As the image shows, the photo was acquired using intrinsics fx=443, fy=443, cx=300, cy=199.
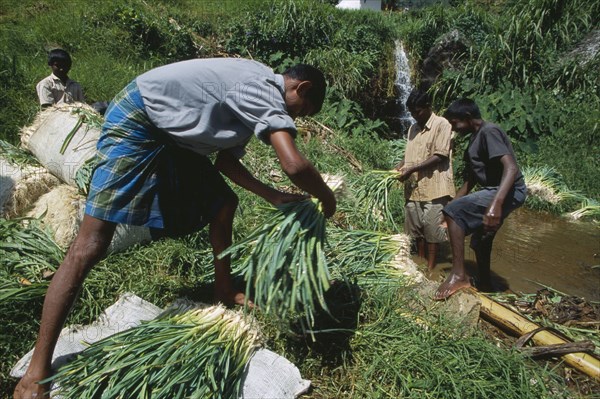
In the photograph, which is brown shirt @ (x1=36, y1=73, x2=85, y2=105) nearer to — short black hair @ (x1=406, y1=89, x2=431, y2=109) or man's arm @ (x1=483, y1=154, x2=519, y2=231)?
short black hair @ (x1=406, y1=89, x2=431, y2=109)

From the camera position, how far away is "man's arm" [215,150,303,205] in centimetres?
223

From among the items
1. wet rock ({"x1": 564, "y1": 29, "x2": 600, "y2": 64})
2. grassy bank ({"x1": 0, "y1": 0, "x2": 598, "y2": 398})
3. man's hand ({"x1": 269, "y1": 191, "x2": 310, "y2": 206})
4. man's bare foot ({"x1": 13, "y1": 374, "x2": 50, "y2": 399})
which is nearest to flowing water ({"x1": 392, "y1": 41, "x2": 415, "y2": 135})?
grassy bank ({"x1": 0, "y1": 0, "x2": 598, "y2": 398})

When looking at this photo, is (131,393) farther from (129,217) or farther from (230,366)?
(129,217)

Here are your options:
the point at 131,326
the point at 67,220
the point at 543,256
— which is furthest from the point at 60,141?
the point at 543,256

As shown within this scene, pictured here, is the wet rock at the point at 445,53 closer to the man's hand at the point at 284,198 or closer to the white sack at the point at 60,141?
the white sack at the point at 60,141

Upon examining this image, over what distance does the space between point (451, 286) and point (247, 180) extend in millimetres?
1664

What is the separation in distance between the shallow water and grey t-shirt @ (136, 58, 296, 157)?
282 centimetres

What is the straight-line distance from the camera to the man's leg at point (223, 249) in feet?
7.94

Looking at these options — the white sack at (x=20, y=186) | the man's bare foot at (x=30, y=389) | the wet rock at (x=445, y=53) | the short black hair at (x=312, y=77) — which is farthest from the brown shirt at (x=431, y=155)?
the wet rock at (x=445, y=53)

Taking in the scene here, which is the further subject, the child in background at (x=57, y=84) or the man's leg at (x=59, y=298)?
the child in background at (x=57, y=84)

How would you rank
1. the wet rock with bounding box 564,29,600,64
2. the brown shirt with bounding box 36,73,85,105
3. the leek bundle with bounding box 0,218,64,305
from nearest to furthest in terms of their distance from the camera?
the leek bundle with bounding box 0,218,64,305
the brown shirt with bounding box 36,73,85,105
the wet rock with bounding box 564,29,600,64

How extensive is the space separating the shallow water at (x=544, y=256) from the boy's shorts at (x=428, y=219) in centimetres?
35

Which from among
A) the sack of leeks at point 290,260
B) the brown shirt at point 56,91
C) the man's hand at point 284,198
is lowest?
the sack of leeks at point 290,260

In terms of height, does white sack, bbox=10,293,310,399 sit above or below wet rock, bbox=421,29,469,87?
below
